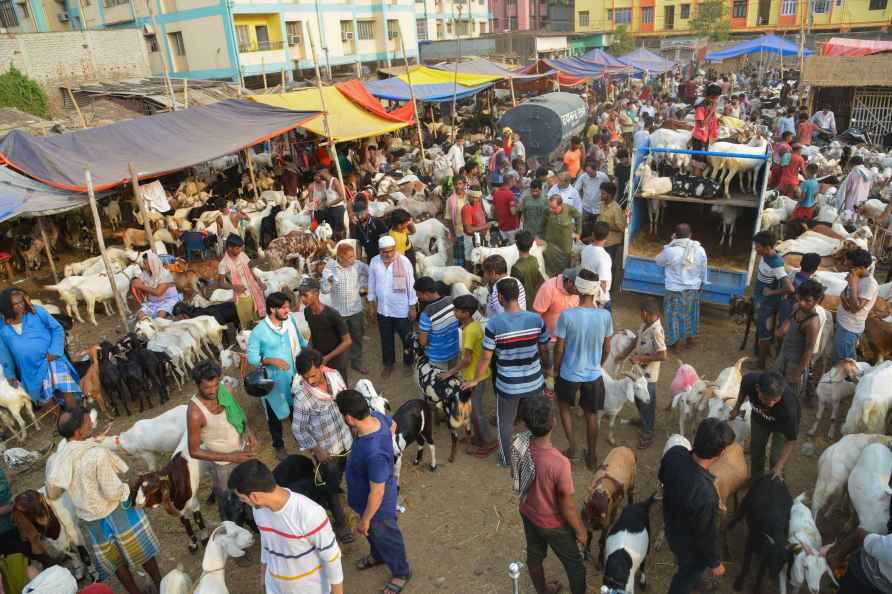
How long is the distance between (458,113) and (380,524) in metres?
25.7

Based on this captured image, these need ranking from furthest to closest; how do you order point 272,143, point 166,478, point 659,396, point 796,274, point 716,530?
1. point 272,143
2. point 659,396
3. point 796,274
4. point 166,478
5. point 716,530

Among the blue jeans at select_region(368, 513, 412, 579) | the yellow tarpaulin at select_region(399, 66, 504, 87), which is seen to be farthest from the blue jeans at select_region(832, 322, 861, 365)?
the yellow tarpaulin at select_region(399, 66, 504, 87)

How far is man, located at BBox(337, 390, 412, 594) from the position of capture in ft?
12.5

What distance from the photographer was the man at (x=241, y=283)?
24.1ft

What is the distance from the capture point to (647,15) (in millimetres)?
56875

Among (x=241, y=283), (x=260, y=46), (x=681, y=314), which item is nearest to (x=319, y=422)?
(x=241, y=283)

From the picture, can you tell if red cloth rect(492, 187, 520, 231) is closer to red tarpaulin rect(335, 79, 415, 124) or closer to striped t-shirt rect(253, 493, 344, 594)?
striped t-shirt rect(253, 493, 344, 594)

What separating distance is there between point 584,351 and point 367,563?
2.56m

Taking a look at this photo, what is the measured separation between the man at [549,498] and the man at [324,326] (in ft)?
9.55

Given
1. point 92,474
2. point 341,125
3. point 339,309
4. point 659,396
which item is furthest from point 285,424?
point 341,125

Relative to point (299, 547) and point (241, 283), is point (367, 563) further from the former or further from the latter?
point (241, 283)

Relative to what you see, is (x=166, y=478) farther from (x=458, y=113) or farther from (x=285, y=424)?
(x=458, y=113)

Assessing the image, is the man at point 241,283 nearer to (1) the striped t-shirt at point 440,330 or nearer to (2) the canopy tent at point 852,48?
(1) the striped t-shirt at point 440,330

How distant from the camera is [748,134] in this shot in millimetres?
13125
